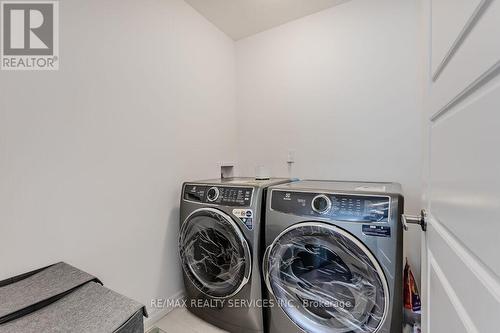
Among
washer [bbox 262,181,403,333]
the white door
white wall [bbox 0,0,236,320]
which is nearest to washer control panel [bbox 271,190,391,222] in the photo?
washer [bbox 262,181,403,333]

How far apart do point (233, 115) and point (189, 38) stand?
78 centimetres

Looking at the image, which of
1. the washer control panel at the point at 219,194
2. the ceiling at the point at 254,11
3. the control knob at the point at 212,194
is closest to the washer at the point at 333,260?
the washer control panel at the point at 219,194

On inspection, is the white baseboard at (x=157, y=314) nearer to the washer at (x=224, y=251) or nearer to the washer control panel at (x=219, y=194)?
the washer at (x=224, y=251)

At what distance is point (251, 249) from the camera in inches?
50.9

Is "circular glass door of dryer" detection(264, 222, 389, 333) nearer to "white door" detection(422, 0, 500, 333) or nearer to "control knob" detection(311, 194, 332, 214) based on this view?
"control knob" detection(311, 194, 332, 214)

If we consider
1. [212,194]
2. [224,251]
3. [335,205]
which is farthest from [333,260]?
[212,194]

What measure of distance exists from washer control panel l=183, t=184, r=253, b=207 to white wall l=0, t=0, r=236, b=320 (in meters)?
0.21

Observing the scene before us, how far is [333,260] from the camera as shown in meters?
1.15

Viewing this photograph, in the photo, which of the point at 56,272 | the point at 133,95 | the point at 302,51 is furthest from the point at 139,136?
the point at 302,51

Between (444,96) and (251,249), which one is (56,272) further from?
(444,96)

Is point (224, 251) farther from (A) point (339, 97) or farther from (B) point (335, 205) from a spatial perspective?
(A) point (339, 97)

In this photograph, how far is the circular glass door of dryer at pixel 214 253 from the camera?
1.33m

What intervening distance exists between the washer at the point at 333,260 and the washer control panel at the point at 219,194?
16 cm

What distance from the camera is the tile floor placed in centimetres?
148
